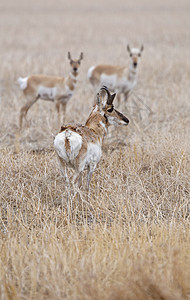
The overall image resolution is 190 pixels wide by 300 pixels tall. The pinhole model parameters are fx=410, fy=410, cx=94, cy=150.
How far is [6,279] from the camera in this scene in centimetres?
277

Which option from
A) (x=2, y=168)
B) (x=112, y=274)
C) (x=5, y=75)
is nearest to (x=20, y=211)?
(x=2, y=168)

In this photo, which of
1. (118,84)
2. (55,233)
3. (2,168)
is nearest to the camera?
(55,233)

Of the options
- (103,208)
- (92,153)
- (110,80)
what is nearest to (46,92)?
(110,80)

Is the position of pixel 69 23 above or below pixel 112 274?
above

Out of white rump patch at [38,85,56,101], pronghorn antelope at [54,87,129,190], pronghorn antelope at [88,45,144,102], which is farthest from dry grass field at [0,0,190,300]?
pronghorn antelope at [88,45,144,102]

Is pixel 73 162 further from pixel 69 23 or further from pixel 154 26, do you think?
pixel 69 23

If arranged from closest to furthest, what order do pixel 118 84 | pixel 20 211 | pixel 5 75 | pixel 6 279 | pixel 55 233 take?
pixel 6 279 < pixel 55 233 < pixel 20 211 < pixel 118 84 < pixel 5 75

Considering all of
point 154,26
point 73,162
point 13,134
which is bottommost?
point 13,134

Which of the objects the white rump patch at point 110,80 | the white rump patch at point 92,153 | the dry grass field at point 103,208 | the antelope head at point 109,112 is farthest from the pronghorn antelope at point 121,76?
the white rump patch at point 92,153

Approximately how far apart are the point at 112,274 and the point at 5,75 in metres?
9.09

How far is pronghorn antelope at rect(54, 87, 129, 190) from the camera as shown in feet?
12.2

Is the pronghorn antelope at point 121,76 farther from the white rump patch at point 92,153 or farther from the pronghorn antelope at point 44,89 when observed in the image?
Answer: the white rump patch at point 92,153

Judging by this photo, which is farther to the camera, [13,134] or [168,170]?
[13,134]

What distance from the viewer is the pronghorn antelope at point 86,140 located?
3.73 m
